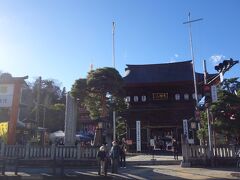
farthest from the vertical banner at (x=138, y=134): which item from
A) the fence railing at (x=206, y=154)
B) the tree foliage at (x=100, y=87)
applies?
the fence railing at (x=206, y=154)

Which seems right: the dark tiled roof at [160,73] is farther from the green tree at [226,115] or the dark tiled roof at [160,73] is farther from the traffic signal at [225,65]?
the traffic signal at [225,65]

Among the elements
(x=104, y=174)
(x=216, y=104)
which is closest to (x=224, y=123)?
(x=216, y=104)

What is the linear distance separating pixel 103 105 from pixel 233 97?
985 cm

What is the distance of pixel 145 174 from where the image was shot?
16.4m

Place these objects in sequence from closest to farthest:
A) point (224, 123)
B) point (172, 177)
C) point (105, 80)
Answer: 1. point (172, 177)
2. point (224, 123)
3. point (105, 80)

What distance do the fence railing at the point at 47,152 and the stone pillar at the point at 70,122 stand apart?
2347 millimetres

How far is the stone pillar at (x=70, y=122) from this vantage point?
23.6m

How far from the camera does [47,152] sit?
2108 centimetres

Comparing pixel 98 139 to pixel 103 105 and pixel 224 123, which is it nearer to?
pixel 103 105

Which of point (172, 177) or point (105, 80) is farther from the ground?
point (105, 80)

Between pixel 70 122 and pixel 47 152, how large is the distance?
3381 mm

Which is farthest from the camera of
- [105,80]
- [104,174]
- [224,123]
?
[105,80]

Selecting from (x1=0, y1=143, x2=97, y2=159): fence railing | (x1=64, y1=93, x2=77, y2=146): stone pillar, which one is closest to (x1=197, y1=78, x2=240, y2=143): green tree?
(x1=0, y1=143, x2=97, y2=159): fence railing

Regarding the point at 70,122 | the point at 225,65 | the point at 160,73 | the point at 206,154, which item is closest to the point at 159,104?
the point at 160,73
